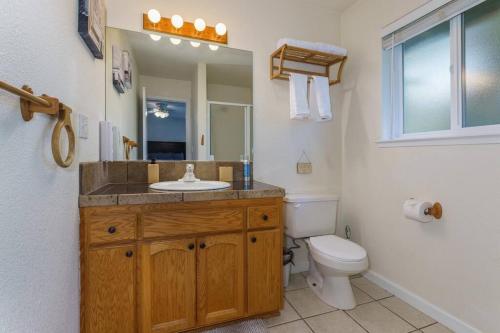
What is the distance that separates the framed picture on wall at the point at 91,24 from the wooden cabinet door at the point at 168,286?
3.53 ft

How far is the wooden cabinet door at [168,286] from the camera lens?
1.30 meters

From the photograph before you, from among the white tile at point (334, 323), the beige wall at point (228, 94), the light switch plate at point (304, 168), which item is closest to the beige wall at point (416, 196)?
the light switch plate at point (304, 168)

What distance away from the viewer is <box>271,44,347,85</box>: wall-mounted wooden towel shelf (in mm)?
1988

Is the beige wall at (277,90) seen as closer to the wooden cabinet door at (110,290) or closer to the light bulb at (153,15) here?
the light bulb at (153,15)

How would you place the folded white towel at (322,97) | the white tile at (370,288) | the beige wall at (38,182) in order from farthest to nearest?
the folded white towel at (322,97)
the white tile at (370,288)
the beige wall at (38,182)

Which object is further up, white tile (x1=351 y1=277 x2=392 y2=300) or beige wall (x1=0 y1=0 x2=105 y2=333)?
beige wall (x1=0 y1=0 x2=105 y2=333)

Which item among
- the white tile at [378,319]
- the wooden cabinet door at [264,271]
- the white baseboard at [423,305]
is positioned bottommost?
the white tile at [378,319]

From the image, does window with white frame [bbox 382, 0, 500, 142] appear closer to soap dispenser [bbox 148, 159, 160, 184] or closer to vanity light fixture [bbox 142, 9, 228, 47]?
vanity light fixture [bbox 142, 9, 228, 47]

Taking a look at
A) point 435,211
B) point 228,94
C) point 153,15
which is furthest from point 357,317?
point 153,15

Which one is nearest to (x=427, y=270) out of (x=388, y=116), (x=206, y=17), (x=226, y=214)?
(x=388, y=116)

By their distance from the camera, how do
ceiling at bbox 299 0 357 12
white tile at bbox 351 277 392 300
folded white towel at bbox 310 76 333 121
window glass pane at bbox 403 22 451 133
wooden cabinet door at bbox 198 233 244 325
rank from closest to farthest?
wooden cabinet door at bbox 198 233 244 325 < window glass pane at bbox 403 22 451 133 < white tile at bbox 351 277 392 300 < folded white towel at bbox 310 76 333 121 < ceiling at bbox 299 0 357 12

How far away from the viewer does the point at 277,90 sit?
2.14m

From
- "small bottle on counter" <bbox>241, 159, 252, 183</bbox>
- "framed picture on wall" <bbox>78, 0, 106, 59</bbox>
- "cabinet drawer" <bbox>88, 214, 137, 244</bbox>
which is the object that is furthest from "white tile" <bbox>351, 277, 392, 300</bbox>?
"framed picture on wall" <bbox>78, 0, 106, 59</bbox>

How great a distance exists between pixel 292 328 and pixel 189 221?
0.94 metres
